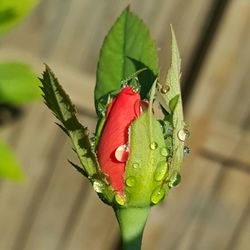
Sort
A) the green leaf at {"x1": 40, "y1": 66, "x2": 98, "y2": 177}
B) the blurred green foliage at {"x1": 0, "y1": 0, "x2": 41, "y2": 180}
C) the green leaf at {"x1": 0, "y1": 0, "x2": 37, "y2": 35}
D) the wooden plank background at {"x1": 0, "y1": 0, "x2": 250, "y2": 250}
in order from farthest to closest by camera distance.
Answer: the wooden plank background at {"x1": 0, "y1": 0, "x2": 250, "y2": 250}
the blurred green foliage at {"x1": 0, "y1": 0, "x2": 41, "y2": 180}
the green leaf at {"x1": 0, "y1": 0, "x2": 37, "y2": 35}
the green leaf at {"x1": 40, "y1": 66, "x2": 98, "y2": 177}

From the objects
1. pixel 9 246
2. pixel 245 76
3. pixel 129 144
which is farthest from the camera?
pixel 9 246

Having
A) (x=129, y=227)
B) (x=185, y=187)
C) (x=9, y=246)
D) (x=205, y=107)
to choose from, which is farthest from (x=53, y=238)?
(x=129, y=227)

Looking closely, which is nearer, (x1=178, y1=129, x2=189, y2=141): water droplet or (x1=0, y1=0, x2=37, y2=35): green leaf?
(x1=178, y1=129, x2=189, y2=141): water droplet

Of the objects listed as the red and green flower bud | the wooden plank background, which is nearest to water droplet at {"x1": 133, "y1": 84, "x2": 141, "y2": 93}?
the red and green flower bud

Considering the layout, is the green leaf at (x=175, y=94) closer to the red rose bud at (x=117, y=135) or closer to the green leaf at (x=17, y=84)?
the red rose bud at (x=117, y=135)

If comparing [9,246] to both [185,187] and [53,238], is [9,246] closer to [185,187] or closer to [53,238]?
[53,238]

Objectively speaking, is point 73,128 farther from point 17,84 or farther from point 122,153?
point 17,84

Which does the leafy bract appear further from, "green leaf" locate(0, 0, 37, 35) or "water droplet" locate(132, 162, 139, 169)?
"green leaf" locate(0, 0, 37, 35)

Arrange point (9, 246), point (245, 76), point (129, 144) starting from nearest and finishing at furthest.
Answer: point (129, 144), point (245, 76), point (9, 246)
